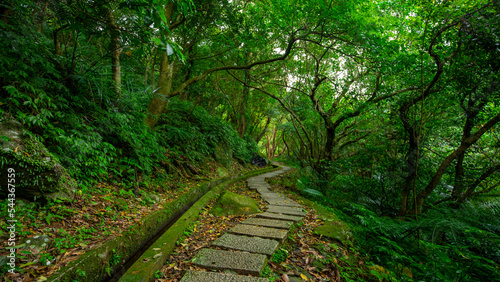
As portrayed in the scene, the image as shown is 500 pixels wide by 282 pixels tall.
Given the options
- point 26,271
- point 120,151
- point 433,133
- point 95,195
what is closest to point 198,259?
point 26,271

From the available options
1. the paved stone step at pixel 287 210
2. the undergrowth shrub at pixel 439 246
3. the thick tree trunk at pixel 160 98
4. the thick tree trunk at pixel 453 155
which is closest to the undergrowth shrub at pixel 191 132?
the thick tree trunk at pixel 160 98

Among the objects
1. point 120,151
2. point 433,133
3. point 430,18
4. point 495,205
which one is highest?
point 430,18

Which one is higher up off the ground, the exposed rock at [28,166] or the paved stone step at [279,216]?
the exposed rock at [28,166]

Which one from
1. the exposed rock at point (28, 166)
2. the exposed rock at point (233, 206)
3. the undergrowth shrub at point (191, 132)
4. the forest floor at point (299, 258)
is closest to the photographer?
the forest floor at point (299, 258)

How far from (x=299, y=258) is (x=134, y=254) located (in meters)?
2.17

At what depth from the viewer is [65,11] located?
3096 mm

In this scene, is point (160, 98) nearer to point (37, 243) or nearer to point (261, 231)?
point (37, 243)

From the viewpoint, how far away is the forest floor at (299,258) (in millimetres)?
2232

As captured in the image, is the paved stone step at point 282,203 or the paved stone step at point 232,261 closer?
the paved stone step at point 232,261

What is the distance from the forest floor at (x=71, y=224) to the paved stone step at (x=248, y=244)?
4.43 ft

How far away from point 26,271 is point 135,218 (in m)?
1.54

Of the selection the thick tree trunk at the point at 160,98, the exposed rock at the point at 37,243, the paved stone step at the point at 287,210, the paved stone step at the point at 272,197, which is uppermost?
the thick tree trunk at the point at 160,98

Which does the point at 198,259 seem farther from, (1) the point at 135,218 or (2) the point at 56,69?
(2) the point at 56,69

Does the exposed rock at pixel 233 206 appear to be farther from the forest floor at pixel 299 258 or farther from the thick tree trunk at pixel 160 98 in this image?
the thick tree trunk at pixel 160 98
